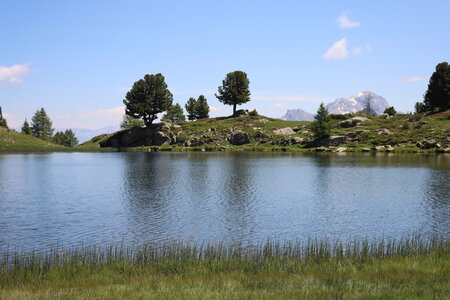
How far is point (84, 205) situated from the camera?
40000 mm

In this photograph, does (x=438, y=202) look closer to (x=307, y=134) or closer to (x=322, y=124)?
(x=322, y=124)

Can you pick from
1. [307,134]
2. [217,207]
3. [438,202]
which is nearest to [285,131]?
[307,134]

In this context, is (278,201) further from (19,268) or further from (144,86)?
(144,86)

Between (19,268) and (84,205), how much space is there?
2211 centimetres

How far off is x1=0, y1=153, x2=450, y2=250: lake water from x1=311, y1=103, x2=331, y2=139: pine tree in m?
69.8

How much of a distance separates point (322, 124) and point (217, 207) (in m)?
103

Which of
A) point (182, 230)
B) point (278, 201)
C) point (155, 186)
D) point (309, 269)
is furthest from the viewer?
point (155, 186)

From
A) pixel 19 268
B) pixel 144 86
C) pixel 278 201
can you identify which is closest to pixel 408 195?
pixel 278 201

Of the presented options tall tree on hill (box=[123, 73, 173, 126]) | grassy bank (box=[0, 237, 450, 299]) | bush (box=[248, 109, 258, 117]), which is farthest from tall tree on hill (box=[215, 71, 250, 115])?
grassy bank (box=[0, 237, 450, 299])

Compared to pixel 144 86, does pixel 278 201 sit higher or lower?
lower

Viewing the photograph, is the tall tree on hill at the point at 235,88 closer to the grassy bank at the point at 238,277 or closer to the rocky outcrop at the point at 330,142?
the rocky outcrop at the point at 330,142

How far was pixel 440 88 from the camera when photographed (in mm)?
152500

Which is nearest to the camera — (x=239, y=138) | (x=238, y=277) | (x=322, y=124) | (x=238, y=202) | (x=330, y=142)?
(x=238, y=277)

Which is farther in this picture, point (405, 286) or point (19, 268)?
point (19, 268)
